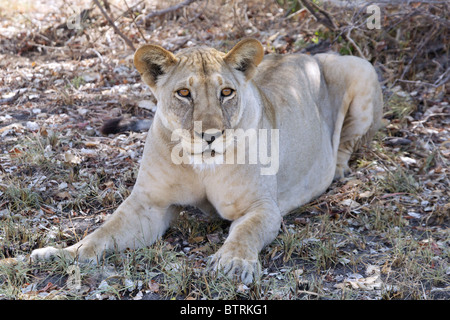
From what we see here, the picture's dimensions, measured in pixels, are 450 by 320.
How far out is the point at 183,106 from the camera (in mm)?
3295

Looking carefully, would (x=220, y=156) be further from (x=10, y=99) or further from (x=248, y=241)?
(x=10, y=99)

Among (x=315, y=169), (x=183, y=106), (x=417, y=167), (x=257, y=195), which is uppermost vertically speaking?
(x=183, y=106)

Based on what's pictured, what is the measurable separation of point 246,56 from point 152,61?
0.55 m

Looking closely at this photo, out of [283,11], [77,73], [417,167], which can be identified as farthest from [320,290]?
[283,11]

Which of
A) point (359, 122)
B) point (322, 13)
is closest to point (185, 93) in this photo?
point (359, 122)

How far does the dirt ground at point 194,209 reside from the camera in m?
3.13

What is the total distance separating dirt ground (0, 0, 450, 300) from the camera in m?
3.13

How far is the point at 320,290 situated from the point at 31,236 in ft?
5.79

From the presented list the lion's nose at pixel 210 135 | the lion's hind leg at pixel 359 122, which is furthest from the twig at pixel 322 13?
the lion's nose at pixel 210 135

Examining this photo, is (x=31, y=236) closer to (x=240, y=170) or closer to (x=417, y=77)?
(x=240, y=170)

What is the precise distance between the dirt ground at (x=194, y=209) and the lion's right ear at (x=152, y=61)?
989 millimetres

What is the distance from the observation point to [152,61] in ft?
11.2

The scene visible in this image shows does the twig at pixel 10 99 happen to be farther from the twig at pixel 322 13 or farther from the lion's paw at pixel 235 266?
the lion's paw at pixel 235 266
